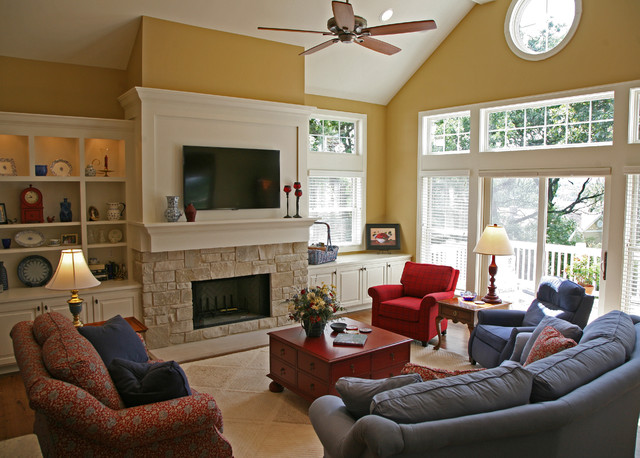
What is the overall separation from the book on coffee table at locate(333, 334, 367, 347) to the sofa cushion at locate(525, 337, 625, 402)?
1.69m

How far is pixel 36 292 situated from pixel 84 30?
275 centimetres

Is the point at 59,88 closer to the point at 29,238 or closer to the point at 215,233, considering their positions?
the point at 29,238

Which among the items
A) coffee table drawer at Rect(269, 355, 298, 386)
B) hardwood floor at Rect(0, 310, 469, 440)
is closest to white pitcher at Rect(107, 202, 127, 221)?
hardwood floor at Rect(0, 310, 469, 440)

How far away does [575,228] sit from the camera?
18.2ft

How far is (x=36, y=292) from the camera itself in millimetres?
4945

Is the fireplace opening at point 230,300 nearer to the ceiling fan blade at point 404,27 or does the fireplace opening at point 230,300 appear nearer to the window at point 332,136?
the window at point 332,136

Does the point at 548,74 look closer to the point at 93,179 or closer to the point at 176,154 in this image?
the point at 176,154

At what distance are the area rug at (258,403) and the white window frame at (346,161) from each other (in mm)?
2666

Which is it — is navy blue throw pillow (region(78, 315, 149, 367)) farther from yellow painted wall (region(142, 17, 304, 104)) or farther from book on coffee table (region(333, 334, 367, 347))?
yellow painted wall (region(142, 17, 304, 104))

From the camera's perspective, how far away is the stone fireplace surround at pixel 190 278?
536 centimetres

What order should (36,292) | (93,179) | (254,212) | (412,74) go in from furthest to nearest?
1. (412,74)
2. (254,212)
3. (93,179)
4. (36,292)

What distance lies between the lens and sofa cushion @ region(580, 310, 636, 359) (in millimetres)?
2947

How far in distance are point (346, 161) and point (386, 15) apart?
2.21 metres

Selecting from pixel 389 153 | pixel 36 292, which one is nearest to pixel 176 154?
pixel 36 292
